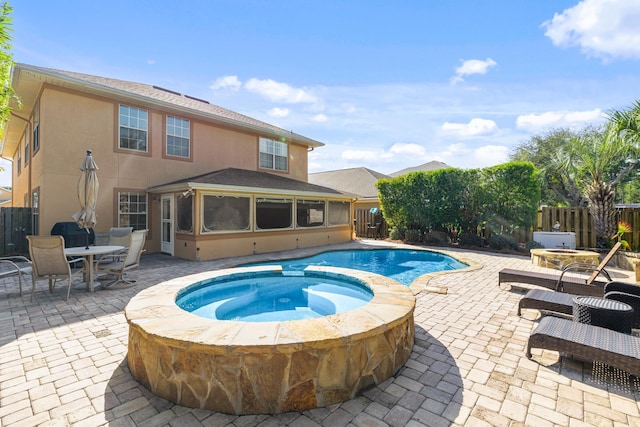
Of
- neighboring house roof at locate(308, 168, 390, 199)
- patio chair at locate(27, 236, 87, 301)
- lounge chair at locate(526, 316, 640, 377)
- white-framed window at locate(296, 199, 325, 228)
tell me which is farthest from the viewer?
neighboring house roof at locate(308, 168, 390, 199)

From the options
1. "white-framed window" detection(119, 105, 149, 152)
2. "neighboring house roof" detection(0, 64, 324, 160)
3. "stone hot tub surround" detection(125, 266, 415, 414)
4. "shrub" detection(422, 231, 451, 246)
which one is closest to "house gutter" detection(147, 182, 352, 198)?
"white-framed window" detection(119, 105, 149, 152)

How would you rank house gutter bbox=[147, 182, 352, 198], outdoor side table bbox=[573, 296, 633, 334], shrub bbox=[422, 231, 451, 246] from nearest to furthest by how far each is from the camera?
outdoor side table bbox=[573, 296, 633, 334], house gutter bbox=[147, 182, 352, 198], shrub bbox=[422, 231, 451, 246]

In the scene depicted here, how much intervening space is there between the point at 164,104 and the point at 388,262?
1091cm

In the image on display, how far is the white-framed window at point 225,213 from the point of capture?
10.7 metres

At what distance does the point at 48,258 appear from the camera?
5688 mm

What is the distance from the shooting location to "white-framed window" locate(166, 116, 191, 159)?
12250 millimetres

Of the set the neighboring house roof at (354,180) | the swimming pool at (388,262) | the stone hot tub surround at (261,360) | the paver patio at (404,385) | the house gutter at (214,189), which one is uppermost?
the neighboring house roof at (354,180)

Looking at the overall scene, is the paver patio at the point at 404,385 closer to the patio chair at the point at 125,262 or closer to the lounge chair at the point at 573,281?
the lounge chair at the point at 573,281

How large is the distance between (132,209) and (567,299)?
43.6 feet

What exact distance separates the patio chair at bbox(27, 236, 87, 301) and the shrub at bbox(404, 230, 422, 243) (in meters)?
14.0

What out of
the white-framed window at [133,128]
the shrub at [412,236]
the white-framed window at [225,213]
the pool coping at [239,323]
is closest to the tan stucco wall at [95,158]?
the white-framed window at [133,128]

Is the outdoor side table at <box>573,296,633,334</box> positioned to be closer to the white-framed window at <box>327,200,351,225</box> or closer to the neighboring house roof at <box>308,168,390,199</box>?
the white-framed window at <box>327,200,351,225</box>

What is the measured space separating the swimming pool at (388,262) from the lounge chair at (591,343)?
520 centimetres

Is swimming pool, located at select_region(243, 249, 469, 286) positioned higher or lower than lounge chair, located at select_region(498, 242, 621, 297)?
lower
